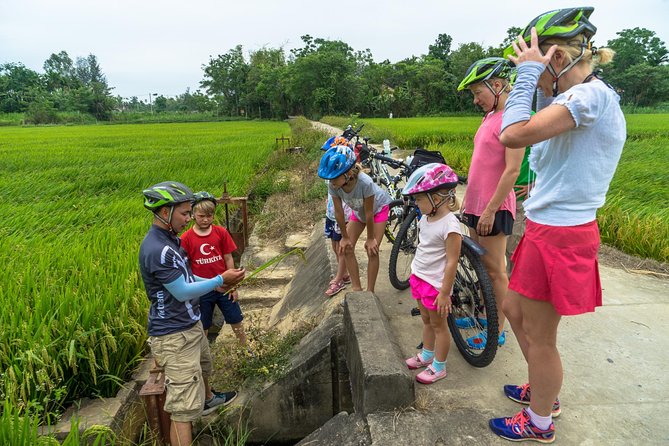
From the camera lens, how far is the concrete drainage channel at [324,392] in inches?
78.2

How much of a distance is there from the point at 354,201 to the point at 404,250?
0.80 m

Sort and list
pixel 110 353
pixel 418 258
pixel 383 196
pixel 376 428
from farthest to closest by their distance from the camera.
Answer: pixel 383 196
pixel 110 353
pixel 418 258
pixel 376 428

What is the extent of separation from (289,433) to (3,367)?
6.06ft

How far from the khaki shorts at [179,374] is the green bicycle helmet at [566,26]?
2.38 metres

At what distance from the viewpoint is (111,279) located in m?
3.28

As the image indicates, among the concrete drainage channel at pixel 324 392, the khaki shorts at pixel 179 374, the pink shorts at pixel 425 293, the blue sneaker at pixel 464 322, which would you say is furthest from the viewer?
the blue sneaker at pixel 464 322

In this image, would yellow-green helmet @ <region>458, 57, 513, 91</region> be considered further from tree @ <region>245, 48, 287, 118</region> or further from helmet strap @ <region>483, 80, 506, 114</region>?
tree @ <region>245, 48, 287, 118</region>

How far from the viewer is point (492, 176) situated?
7.56 ft

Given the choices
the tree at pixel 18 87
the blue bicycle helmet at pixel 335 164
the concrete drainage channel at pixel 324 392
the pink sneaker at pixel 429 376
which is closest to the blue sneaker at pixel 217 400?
the concrete drainage channel at pixel 324 392

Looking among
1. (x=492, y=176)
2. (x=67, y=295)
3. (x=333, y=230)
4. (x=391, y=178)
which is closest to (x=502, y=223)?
(x=492, y=176)

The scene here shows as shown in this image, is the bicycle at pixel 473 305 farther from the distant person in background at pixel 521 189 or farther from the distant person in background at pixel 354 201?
the distant person in background at pixel 354 201

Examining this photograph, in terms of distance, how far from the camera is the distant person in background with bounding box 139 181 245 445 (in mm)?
2318

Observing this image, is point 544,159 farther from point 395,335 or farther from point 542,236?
point 395,335

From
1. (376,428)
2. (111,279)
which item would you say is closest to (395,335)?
(376,428)
